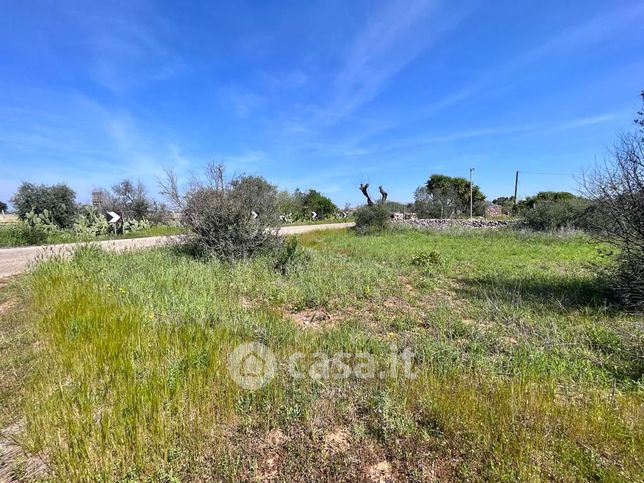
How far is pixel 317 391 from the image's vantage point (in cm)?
261

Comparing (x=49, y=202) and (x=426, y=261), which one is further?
(x=49, y=202)

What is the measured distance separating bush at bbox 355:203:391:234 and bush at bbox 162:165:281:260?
11.9 metres

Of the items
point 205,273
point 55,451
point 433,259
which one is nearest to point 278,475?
point 55,451

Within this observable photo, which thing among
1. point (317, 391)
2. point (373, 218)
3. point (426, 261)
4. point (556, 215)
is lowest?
point (317, 391)

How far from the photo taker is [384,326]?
447cm

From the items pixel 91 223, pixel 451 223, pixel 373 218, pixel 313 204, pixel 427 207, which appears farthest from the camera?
pixel 313 204

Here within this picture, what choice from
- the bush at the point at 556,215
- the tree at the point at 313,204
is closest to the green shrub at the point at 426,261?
the bush at the point at 556,215

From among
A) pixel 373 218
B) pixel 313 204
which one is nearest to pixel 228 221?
pixel 373 218

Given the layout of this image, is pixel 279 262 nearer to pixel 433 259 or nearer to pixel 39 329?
pixel 433 259

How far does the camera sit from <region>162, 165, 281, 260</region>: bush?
9.01 meters

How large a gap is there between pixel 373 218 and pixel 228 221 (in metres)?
13.6

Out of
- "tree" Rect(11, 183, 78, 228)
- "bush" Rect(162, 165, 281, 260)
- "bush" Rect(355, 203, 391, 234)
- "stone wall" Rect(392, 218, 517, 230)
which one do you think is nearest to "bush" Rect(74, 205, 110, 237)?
"tree" Rect(11, 183, 78, 228)

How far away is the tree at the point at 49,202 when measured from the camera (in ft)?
61.2

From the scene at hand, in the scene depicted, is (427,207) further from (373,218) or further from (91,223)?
(91,223)
